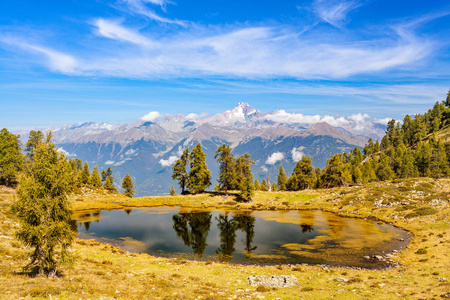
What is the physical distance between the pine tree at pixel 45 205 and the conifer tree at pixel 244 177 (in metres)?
65.3

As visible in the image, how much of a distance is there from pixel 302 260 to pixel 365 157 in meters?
181

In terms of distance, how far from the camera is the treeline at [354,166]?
8875 cm

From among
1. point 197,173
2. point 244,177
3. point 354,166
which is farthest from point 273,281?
point 354,166

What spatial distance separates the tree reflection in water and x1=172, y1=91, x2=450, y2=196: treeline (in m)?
20.5

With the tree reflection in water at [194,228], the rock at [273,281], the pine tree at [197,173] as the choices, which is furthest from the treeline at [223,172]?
Answer: the rock at [273,281]

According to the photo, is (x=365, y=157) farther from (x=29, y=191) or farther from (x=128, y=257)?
(x=29, y=191)

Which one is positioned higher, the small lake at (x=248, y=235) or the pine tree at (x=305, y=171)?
the pine tree at (x=305, y=171)

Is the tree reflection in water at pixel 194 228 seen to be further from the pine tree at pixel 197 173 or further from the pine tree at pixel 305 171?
the pine tree at pixel 305 171

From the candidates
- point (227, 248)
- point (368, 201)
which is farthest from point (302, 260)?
point (368, 201)

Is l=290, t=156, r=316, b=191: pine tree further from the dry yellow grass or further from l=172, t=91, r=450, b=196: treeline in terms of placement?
the dry yellow grass

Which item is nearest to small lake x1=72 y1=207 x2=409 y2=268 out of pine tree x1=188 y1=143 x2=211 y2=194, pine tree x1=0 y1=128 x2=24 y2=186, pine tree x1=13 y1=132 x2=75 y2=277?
pine tree x1=188 y1=143 x2=211 y2=194

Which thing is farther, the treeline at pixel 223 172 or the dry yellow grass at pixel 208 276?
the treeline at pixel 223 172

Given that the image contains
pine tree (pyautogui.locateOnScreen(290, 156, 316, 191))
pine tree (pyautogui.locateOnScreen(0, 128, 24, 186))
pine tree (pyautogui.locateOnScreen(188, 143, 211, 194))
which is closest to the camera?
pine tree (pyautogui.locateOnScreen(0, 128, 24, 186))

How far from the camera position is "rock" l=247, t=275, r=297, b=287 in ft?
85.4
